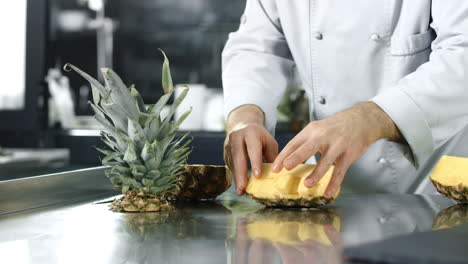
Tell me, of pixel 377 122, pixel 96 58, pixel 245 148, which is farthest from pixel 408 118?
pixel 96 58

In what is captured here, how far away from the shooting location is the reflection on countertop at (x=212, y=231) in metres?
0.80

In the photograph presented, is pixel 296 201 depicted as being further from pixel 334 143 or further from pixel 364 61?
pixel 364 61

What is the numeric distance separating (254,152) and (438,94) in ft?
1.44

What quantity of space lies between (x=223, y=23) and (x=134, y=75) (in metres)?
0.82

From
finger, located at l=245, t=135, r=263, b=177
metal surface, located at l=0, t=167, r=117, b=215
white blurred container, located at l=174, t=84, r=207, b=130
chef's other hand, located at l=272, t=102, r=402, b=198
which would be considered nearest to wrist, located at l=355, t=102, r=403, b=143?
chef's other hand, located at l=272, t=102, r=402, b=198

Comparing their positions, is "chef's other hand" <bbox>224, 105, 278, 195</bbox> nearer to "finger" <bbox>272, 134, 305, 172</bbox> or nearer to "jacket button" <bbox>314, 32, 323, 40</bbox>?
"finger" <bbox>272, 134, 305, 172</bbox>

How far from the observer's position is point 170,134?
4.04 ft

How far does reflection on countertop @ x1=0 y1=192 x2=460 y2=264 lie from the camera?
800mm

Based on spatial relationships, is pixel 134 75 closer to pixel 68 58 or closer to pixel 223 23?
pixel 68 58

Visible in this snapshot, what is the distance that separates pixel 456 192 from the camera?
1.30 metres

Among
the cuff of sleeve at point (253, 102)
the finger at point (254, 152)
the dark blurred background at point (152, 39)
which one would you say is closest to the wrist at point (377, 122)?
the finger at point (254, 152)

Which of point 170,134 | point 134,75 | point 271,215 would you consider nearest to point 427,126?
point 271,215

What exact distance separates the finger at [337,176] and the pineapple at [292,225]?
0.04m

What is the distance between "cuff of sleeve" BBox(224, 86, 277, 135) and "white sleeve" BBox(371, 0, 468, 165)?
43 cm
